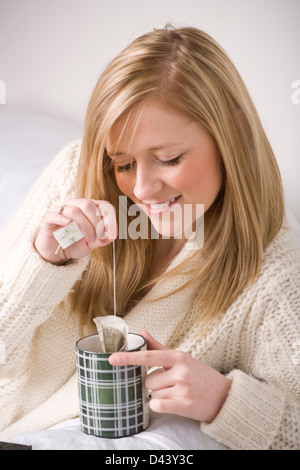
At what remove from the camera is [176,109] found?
2.87 ft

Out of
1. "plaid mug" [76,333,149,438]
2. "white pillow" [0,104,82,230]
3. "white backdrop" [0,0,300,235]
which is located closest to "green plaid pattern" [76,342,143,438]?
"plaid mug" [76,333,149,438]

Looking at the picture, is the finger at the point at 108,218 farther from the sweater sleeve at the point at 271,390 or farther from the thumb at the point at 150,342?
the sweater sleeve at the point at 271,390

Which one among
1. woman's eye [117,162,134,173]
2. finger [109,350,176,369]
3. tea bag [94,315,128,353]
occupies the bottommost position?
finger [109,350,176,369]

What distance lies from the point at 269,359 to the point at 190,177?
0.32m

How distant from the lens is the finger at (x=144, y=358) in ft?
2.31

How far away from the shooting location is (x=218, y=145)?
0.92 metres

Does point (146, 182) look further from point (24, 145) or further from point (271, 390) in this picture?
point (24, 145)

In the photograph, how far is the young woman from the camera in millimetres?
810

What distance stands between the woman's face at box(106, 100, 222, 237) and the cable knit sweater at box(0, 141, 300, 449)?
0.14 m

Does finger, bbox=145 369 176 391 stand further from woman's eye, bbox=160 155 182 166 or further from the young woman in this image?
woman's eye, bbox=160 155 182 166

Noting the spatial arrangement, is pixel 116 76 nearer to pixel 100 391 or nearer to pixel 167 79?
pixel 167 79

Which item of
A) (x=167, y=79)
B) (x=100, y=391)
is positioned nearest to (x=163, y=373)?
(x=100, y=391)

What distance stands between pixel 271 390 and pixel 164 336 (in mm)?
250

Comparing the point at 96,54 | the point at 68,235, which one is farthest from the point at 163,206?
the point at 96,54
